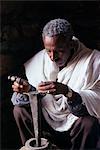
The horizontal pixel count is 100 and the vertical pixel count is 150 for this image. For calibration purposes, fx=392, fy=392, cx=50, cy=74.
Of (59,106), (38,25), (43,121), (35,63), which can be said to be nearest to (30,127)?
(43,121)

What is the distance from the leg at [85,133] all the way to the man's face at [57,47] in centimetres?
37

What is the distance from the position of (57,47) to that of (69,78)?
0.69 feet

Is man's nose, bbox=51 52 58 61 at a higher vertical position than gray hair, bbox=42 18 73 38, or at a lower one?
lower

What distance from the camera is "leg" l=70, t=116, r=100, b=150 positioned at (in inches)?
86.1

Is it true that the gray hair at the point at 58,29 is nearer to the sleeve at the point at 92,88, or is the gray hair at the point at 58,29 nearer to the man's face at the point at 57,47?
the man's face at the point at 57,47

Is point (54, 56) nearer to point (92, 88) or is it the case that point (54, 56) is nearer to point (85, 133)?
point (92, 88)

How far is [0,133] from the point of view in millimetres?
2816

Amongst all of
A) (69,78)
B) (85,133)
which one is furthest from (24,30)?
(85,133)

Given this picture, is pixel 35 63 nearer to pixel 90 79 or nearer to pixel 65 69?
pixel 65 69

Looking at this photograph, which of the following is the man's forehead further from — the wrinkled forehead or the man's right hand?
the man's right hand

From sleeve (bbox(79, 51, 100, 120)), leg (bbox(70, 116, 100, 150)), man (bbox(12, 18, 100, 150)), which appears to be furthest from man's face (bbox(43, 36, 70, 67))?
leg (bbox(70, 116, 100, 150))

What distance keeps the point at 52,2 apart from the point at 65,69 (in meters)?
0.81

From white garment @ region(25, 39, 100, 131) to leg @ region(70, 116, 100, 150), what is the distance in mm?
40

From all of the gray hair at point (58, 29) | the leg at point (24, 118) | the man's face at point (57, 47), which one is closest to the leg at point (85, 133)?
the leg at point (24, 118)
